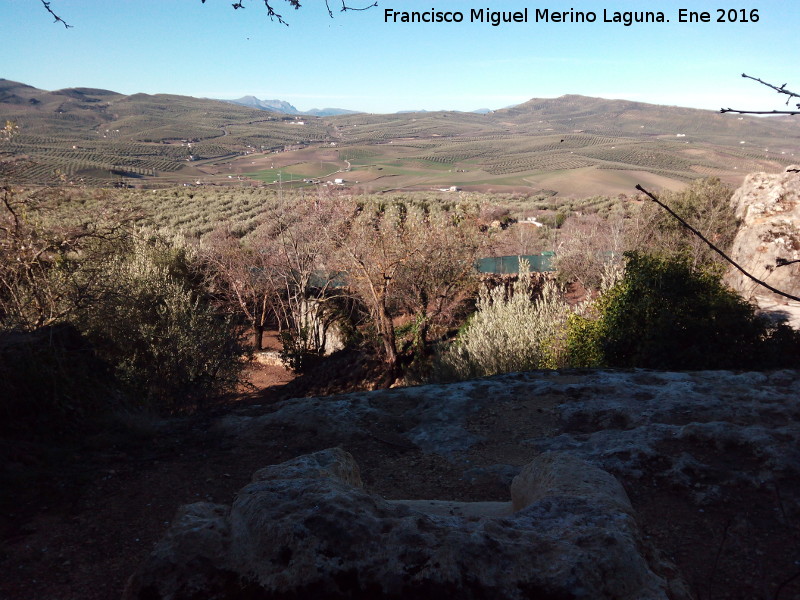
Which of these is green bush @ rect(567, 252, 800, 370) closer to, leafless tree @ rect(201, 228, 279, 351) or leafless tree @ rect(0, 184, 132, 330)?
leafless tree @ rect(0, 184, 132, 330)

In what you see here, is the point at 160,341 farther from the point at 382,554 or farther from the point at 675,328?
the point at 382,554

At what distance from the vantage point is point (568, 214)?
35.8m

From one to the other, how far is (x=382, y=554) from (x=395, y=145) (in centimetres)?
10017

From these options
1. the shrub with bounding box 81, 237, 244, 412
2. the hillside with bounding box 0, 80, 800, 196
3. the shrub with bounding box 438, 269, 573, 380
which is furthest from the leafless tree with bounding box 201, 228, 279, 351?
the hillside with bounding box 0, 80, 800, 196

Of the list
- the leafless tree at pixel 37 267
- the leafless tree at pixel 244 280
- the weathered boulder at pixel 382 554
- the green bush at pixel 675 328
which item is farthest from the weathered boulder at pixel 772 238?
the leafless tree at pixel 37 267

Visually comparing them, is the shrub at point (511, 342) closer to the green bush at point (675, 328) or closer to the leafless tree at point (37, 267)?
the green bush at point (675, 328)

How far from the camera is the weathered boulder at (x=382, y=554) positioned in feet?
5.93

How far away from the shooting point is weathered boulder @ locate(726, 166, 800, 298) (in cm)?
1379

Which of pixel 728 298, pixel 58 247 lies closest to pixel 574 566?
pixel 728 298

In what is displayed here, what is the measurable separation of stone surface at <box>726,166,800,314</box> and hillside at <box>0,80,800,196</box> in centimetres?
1869

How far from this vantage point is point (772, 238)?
14.7m

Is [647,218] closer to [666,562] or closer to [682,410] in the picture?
[682,410]

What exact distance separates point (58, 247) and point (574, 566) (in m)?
10.3

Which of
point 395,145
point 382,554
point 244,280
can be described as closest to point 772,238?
point 244,280
